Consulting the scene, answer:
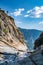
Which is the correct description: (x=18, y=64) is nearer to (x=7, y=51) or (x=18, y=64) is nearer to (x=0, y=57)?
(x=0, y=57)

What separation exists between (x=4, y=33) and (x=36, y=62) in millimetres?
47070

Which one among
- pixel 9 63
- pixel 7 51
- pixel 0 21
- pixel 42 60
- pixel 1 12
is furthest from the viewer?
pixel 1 12

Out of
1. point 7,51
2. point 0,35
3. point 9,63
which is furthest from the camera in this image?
point 0,35

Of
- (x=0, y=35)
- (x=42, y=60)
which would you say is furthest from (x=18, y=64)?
(x=0, y=35)

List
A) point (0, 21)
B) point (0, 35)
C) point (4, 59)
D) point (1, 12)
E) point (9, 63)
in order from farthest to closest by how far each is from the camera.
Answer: point (1, 12) < point (0, 21) < point (0, 35) < point (4, 59) < point (9, 63)

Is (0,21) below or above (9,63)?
above

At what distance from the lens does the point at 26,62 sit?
173 feet

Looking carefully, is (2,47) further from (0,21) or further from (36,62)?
(0,21)

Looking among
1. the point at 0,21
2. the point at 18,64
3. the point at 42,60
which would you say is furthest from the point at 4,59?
the point at 0,21

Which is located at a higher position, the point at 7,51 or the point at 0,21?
the point at 0,21

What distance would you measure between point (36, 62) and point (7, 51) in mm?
20449

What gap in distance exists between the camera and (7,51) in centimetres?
7050

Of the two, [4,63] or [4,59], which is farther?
[4,59]

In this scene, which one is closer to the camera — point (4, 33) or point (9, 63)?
point (9, 63)
